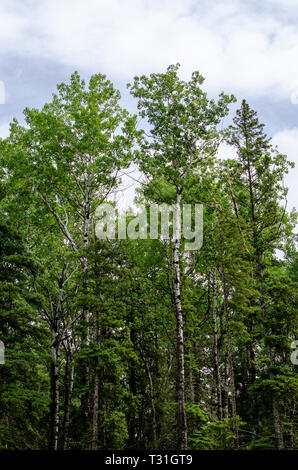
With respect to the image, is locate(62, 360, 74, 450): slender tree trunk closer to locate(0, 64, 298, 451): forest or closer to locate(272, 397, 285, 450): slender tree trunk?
locate(0, 64, 298, 451): forest

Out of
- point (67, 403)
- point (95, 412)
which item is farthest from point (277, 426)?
point (67, 403)

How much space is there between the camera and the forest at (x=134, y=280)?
11156mm

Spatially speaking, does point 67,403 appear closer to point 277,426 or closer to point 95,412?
point 95,412

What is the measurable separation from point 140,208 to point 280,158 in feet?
32.2

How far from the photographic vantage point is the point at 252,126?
17.7 m

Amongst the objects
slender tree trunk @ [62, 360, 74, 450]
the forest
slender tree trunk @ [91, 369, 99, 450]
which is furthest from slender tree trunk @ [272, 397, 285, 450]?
slender tree trunk @ [62, 360, 74, 450]

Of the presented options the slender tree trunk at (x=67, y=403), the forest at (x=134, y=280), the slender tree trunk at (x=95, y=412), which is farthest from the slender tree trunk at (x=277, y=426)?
the slender tree trunk at (x=67, y=403)

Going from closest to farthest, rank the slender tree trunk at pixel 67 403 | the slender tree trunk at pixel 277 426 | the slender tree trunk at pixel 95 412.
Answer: the slender tree trunk at pixel 95 412
the slender tree trunk at pixel 277 426
the slender tree trunk at pixel 67 403

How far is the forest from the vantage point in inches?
439

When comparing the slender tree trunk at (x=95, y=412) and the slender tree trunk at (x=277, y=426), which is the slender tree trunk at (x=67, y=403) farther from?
the slender tree trunk at (x=277, y=426)

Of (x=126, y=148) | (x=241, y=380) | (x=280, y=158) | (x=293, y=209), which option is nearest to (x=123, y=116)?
(x=126, y=148)

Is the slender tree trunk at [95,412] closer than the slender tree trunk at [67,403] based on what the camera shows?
Yes

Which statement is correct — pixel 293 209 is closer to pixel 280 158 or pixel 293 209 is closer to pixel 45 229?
pixel 280 158
